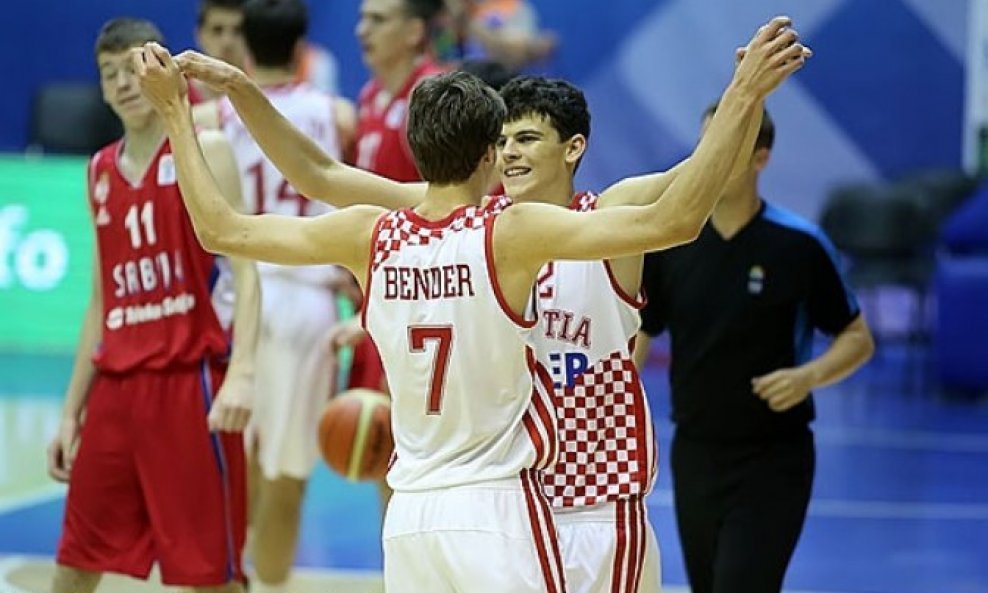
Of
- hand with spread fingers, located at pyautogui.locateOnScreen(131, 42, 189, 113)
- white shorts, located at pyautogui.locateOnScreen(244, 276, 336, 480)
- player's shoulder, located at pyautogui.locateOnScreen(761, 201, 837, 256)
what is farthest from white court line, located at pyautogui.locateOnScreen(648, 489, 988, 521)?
hand with spread fingers, located at pyautogui.locateOnScreen(131, 42, 189, 113)

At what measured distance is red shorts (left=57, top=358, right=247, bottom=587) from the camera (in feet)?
20.5

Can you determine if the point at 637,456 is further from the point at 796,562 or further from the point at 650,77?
the point at 650,77

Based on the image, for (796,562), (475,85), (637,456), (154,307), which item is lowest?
(796,562)

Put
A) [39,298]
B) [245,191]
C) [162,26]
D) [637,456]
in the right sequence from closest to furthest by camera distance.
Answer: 1. [637,456]
2. [245,191]
3. [39,298]
4. [162,26]

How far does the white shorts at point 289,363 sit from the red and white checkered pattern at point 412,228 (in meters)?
3.80

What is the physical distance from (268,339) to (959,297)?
7.94m

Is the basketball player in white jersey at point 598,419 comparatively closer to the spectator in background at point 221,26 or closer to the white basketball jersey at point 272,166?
the white basketball jersey at point 272,166

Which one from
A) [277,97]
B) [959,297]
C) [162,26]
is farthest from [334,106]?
[162,26]

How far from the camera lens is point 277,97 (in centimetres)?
827

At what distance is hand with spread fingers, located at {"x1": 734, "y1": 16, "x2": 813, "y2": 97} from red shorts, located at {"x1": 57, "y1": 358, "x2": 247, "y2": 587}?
110 inches

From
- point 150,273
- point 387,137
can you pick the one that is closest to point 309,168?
point 150,273

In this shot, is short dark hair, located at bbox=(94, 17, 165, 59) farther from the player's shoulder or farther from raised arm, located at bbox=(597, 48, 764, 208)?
the player's shoulder

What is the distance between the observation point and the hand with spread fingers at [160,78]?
4.64 meters

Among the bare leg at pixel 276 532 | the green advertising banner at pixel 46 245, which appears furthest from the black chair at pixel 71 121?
the bare leg at pixel 276 532
